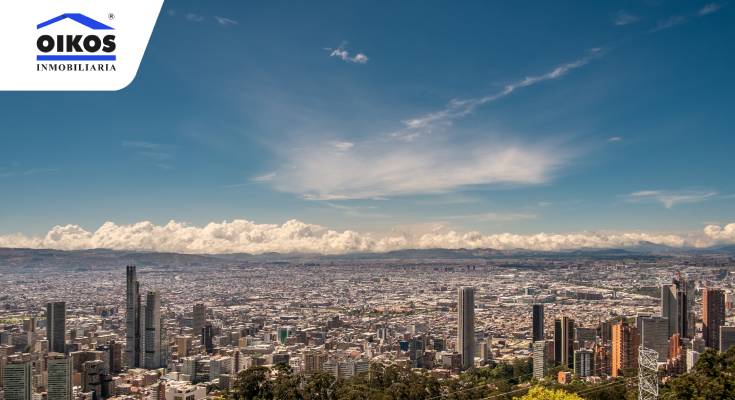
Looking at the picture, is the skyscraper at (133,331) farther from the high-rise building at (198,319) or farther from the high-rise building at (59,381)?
the high-rise building at (59,381)

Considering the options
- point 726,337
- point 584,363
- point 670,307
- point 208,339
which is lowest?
point 208,339

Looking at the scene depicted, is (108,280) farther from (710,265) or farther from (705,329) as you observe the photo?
(710,265)

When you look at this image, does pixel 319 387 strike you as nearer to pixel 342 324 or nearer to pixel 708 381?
pixel 708 381

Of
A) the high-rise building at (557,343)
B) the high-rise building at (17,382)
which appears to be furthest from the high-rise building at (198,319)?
the high-rise building at (557,343)

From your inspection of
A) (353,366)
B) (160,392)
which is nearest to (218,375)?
(160,392)

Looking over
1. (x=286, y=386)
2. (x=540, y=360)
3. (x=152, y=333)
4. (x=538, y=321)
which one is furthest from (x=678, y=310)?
(x=152, y=333)

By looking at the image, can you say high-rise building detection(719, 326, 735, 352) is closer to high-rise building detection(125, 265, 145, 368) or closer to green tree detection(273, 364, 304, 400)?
green tree detection(273, 364, 304, 400)
